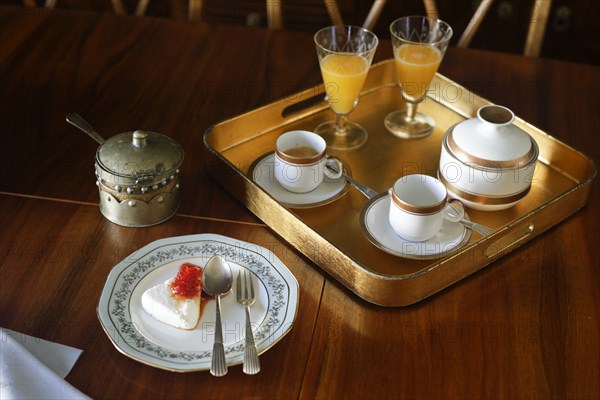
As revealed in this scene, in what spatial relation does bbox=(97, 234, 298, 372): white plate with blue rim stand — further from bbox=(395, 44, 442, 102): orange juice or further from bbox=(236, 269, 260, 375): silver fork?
bbox=(395, 44, 442, 102): orange juice

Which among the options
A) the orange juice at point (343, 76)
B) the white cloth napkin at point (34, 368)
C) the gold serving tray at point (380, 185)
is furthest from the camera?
the orange juice at point (343, 76)

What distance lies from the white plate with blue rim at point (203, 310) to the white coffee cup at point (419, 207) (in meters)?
0.18

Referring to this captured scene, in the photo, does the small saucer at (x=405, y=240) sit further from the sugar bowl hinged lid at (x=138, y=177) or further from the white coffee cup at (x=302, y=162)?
the sugar bowl hinged lid at (x=138, y=177)

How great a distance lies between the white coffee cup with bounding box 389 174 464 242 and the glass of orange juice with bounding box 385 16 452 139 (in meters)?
0.25

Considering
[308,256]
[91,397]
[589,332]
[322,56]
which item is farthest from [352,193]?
[91,397]

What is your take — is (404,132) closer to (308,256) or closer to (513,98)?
(513,98)

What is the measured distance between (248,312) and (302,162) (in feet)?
0.88

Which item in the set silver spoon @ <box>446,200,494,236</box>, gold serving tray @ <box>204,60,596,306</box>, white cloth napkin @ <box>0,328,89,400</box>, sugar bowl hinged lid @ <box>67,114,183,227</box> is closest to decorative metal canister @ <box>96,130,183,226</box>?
sugar bowl hinged lid @ <box>67,114,183,227</box>

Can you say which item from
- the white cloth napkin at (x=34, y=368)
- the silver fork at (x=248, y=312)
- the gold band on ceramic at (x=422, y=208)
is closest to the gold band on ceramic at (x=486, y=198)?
the gold band on ceramic at (x=422, y=208)

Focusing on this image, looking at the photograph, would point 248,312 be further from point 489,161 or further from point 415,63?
point 415,63

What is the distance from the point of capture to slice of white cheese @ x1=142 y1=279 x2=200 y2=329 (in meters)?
0.95

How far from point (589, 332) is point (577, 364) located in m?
0.06

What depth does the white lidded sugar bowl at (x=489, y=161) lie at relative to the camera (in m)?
1.09

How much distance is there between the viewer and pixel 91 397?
2.87ft
